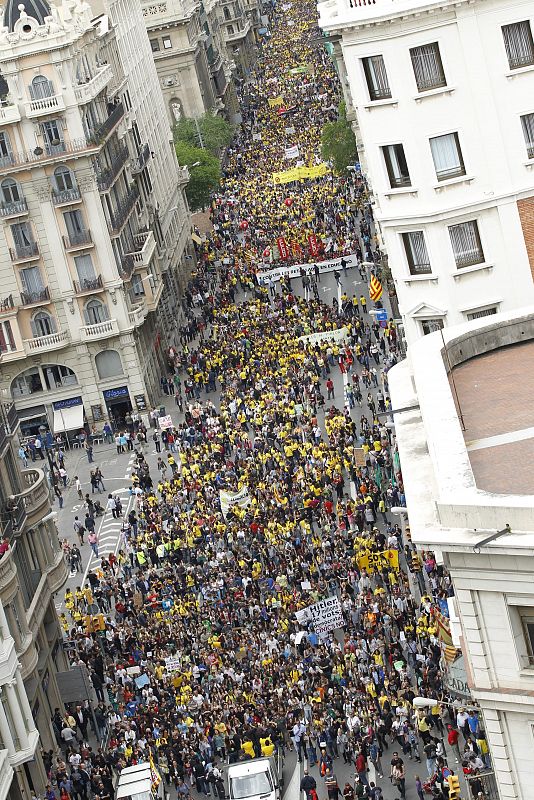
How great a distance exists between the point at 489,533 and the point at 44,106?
73.9 metres

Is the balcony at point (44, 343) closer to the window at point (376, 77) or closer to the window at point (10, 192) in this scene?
A: the window at point (10, 192)

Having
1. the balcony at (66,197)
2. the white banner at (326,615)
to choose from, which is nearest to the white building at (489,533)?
the white banner at (326,615)

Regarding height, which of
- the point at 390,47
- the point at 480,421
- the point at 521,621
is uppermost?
Result: the point at 390,47

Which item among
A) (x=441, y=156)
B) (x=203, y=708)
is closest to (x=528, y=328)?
(x=441, y=156)

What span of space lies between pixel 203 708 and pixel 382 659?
19.4 feet

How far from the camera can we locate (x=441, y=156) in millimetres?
56062

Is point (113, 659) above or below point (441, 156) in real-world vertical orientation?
below

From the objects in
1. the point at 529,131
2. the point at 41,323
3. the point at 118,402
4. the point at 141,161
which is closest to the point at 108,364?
the point at 118,402

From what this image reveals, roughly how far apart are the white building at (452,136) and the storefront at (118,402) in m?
47.5

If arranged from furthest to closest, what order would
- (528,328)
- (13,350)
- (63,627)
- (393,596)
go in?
(13,350) < (63,627) < (393,596) < (528,328)

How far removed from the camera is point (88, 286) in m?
102

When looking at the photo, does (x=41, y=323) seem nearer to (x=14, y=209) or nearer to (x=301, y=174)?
(x=14, y=209)

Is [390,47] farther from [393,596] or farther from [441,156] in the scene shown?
[393,596]

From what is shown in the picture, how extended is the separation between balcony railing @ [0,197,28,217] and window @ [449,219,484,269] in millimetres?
47563
